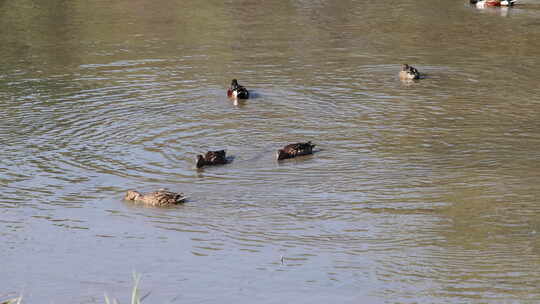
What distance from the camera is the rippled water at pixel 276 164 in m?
7.76

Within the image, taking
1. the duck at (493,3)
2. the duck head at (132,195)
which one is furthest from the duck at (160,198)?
the duck at (493,3)

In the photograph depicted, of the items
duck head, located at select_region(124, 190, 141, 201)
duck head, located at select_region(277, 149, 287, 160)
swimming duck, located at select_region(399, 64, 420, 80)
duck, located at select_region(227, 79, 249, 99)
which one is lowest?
duck head, located at select_region(124, 190, 141, 201)

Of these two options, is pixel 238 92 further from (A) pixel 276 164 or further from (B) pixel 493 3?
(B) pixel 493 3

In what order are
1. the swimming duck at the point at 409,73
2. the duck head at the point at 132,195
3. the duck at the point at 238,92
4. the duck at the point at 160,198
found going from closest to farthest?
the duck at the point at 160,198 < the duck head at the point at 132,195 < the duck at the point at 238,92 < the swimming duck at the point at 409,73

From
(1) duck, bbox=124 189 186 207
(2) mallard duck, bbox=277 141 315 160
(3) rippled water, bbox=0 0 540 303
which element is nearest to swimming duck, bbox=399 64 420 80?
(3) rippled water, bbox=0 0 540 303

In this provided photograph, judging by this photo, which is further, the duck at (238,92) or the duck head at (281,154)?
the duck at (238,92)

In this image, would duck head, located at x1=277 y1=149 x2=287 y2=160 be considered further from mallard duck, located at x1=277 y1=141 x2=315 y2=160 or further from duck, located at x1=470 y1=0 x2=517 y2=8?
duck, located at x1=470 y1=0 x2=517 y2=8

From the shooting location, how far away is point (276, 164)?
38.4ft

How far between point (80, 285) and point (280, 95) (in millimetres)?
8657

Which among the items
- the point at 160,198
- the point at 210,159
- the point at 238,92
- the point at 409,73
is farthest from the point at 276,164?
the point at 409,73

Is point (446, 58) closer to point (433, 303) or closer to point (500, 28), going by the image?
point (500, 28)

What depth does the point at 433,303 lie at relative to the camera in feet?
22.9

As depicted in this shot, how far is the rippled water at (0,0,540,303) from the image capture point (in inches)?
305

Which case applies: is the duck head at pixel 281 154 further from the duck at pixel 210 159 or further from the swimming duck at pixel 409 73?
the swimming duck at pixel 409 73
